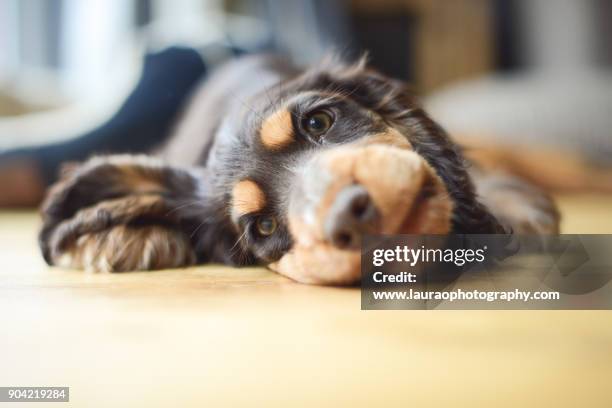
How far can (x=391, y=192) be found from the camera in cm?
95

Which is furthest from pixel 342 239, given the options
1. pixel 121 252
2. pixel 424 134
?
pixel 121 252

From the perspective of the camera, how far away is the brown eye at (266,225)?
121 cm

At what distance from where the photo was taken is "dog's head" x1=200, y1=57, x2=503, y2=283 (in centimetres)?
96

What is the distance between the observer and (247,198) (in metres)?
1.23

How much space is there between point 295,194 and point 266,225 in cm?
16

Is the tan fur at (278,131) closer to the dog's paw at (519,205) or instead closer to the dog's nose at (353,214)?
the dog's nose at (353,214)

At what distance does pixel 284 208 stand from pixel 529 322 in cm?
48

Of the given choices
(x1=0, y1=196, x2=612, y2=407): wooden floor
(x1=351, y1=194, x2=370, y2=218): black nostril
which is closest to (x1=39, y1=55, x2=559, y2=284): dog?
(x1=351, y1=194, x2=370, y2=218): black nostril

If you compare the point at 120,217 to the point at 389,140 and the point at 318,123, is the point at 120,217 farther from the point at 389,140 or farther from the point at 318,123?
the point at 389,140

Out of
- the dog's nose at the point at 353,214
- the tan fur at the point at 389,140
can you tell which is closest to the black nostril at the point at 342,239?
the dog's nose at the point at 353,214

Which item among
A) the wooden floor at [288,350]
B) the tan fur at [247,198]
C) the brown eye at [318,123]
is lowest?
the wooden floor at [288,350]

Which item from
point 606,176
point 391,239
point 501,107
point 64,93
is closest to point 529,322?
point 391,239

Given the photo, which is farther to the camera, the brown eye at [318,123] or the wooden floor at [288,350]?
the brown eye at [318,123]
